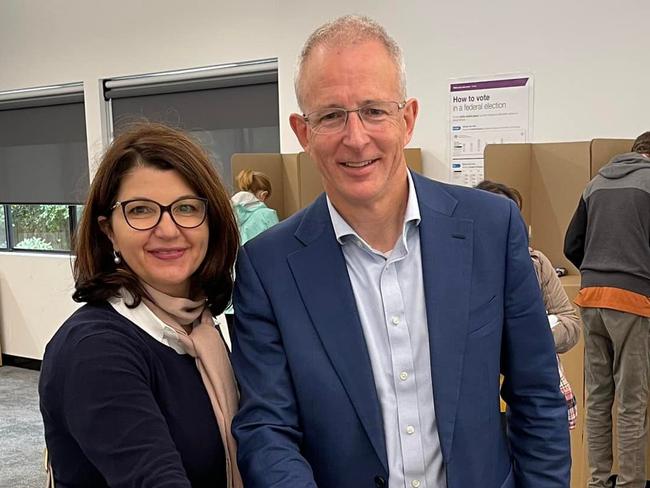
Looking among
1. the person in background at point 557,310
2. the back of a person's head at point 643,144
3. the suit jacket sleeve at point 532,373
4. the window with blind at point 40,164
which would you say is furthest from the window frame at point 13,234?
the suit jacket sleeve at point 532,373

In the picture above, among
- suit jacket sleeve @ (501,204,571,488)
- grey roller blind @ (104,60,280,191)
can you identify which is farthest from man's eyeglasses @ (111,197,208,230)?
grey roller blind @ (104,60,280,191)

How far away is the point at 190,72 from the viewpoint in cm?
502

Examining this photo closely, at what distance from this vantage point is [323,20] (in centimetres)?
426

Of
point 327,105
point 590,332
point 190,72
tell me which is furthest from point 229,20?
point 327,105

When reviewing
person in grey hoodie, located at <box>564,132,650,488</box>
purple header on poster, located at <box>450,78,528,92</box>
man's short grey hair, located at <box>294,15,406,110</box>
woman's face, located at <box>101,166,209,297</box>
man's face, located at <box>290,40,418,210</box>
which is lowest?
person in grey hoodie, located at <box>564,132,650,488</box>

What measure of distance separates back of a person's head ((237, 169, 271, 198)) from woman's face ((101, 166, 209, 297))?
2.76 metres

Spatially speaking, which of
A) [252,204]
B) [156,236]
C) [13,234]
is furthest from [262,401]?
[13,234]

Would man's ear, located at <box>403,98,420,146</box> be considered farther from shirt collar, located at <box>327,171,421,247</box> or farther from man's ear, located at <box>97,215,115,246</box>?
man's ear, located at <box>97,215,115,246</box>

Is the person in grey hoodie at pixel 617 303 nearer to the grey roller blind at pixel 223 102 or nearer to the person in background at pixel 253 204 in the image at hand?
the person in background at pixel 253 204

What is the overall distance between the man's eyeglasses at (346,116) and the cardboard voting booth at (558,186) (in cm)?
247

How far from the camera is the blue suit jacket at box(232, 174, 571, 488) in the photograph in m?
1.16

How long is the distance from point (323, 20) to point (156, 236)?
11.1ft

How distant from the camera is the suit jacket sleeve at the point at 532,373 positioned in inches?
A: 47.6

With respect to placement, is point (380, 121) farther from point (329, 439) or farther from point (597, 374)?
point (597, 374)
